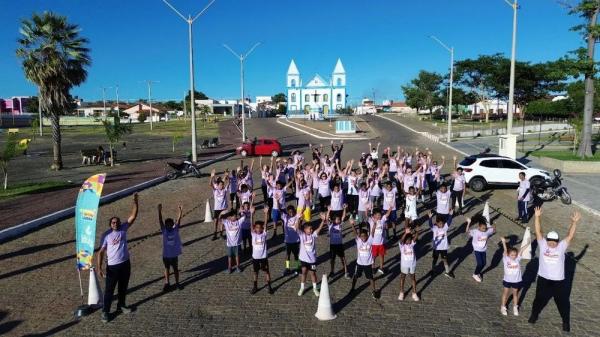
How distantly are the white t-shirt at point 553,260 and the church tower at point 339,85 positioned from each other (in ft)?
322

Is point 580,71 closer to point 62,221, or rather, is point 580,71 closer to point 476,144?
point 476,144

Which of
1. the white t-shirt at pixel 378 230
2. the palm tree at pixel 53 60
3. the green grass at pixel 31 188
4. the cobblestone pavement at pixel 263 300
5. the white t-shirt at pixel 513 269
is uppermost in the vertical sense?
the palm tree at pixel 53 60

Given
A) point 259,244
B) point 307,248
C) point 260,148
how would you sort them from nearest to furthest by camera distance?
point 307,248 → point 259,244 → point 260,148

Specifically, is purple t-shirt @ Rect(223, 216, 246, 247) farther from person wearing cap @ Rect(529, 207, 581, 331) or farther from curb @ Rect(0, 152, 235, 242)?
curb @ Rect(0, 152, 235, 242)

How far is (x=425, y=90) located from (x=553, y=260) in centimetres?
8604

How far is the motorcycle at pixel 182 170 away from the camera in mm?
21339

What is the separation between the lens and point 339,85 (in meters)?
104

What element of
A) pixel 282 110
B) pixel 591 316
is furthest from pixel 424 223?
pixel 282 110

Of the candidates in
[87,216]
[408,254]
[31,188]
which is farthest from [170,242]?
[31,188]

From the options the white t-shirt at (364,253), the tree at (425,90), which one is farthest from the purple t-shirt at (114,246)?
the tree at (425,90)

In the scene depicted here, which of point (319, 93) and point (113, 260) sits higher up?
point (319, 93)

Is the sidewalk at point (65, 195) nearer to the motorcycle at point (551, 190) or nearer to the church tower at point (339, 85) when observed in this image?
→ the motorcycle at point (551, 190)

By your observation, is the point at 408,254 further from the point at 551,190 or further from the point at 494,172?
the point at 494,172

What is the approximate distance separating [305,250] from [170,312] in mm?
2452
